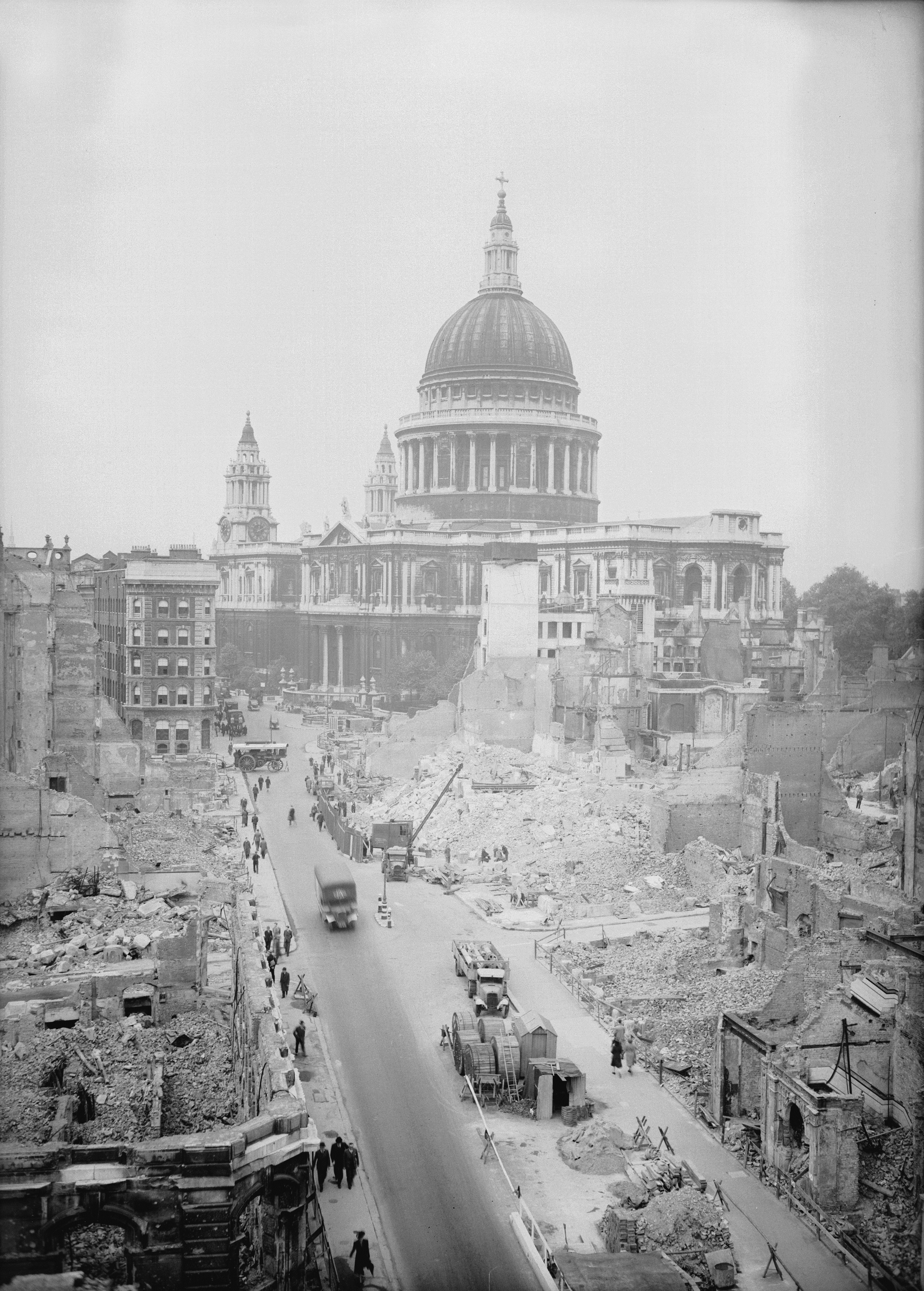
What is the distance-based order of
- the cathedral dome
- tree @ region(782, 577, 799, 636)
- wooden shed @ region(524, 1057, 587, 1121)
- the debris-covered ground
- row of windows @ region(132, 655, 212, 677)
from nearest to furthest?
wooden shed @ region(524, 1057, 587, 1121)
the debris-covered ground
row of windows @ region(132, 655, 212, 677)
tree @ region(782, 577, 799, 636)
the cathedral dome

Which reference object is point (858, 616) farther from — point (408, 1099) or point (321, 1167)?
point (321, 1167)

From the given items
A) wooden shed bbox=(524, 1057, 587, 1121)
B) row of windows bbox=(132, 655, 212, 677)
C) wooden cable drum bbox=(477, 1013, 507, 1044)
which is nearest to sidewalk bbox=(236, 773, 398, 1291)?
wooden cable drum bbox=(477, 1013, 507, 1044)

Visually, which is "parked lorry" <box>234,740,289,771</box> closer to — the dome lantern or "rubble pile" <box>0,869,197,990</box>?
"rubble pile" <box>0,869,197,990</box>

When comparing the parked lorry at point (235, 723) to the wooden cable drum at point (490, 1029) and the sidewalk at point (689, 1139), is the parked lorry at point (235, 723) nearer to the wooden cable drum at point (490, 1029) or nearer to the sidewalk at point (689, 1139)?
the sidewalk at point (689, 1139)

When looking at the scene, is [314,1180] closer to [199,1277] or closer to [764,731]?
[199,1277]

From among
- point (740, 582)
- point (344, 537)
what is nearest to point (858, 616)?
point (740, 582)

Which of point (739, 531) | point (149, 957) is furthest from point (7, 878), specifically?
point (739, 531)
